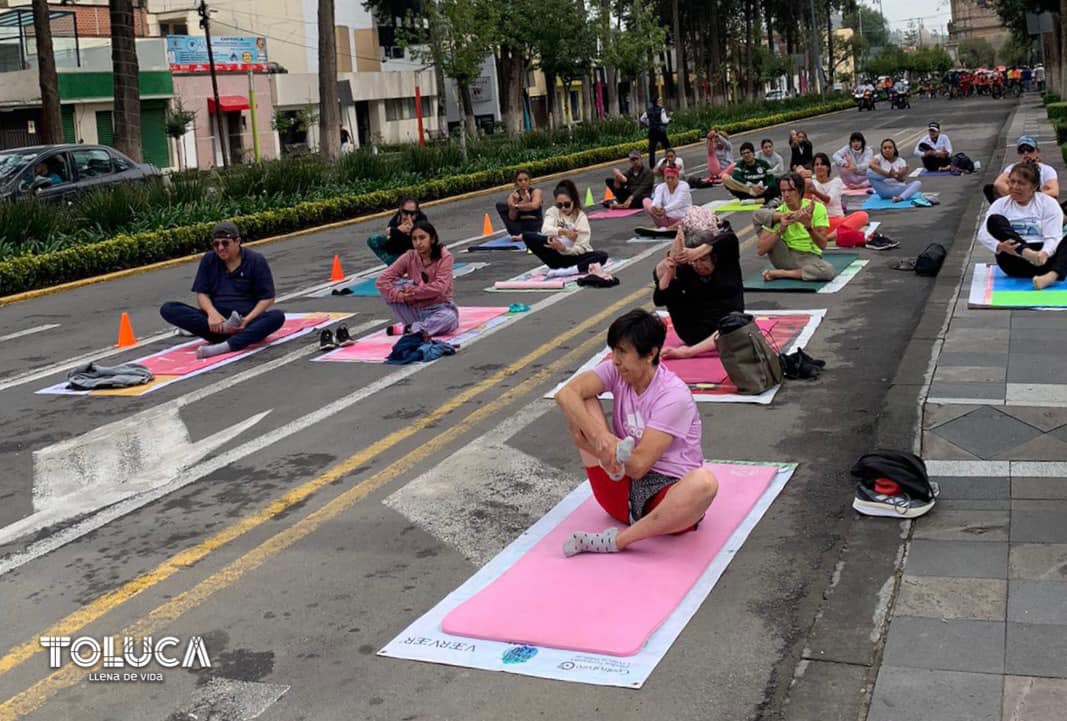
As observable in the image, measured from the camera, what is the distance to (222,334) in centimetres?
1216

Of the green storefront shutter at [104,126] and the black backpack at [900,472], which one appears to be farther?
the green storefront shutter at [104,126]

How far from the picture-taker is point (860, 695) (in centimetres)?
471

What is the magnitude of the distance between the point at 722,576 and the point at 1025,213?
25.7 ft

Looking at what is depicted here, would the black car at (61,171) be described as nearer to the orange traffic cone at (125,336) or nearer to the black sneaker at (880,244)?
the orange traffic cone at (125,336)

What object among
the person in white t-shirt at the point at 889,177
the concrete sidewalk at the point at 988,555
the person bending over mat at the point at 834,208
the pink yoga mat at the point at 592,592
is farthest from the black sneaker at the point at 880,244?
the pink yoga mat at the point at 592,592

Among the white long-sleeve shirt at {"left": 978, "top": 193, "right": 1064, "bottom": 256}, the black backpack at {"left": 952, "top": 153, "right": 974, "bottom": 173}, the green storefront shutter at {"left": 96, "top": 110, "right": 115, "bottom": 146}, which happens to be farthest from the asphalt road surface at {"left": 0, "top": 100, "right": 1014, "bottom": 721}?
the green storefront shutter at {"left": 96, "top": 110, "right": 115, "bottom": 146}

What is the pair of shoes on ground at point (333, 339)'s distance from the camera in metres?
11.9

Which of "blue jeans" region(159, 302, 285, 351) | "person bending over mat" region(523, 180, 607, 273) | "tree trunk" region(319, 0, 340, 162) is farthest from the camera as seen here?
"tree trunk" region(319, 0, 340, 162)

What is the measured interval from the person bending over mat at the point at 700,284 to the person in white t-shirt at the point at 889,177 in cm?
1154

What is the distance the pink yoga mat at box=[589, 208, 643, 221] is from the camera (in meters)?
22.5

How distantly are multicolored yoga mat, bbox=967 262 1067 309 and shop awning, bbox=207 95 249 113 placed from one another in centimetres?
4924

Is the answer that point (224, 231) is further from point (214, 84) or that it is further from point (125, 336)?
point (214, 84)

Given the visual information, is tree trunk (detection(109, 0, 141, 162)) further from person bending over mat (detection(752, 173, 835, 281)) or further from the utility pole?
the utility pole

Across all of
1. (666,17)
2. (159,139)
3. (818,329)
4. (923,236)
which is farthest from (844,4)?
(818,329)
